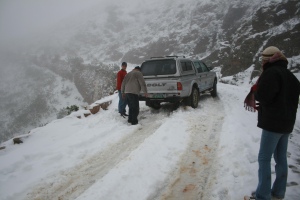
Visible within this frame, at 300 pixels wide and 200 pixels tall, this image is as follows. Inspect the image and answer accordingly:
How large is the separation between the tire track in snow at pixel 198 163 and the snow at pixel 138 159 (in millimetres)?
17

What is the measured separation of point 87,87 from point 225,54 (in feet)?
77.0

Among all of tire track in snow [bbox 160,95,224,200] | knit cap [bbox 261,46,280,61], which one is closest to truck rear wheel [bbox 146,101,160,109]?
tire track in snow [bbox 160,95,224,200]

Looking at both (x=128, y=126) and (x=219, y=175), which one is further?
(x=128, y=126)

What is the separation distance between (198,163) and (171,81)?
13.0 ft

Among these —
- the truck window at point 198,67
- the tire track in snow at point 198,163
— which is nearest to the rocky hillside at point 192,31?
the truck window at point 198,67

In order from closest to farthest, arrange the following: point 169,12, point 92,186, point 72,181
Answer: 1. point 92,186
2. point 72,181
3. point 169,12

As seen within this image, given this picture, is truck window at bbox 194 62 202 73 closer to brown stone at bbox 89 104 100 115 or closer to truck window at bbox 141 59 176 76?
truck window at bbox 141 59 176 76

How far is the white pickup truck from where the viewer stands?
8.09 meters

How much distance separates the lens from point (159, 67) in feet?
28.3

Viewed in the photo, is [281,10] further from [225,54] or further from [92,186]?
[92,186]

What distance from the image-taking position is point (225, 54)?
1249 inches

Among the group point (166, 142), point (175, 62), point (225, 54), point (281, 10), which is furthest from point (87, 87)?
point (166, 142)

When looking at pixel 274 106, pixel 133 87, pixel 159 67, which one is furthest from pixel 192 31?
pixel 274 106

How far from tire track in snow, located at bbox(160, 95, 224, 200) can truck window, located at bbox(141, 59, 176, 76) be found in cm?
193
